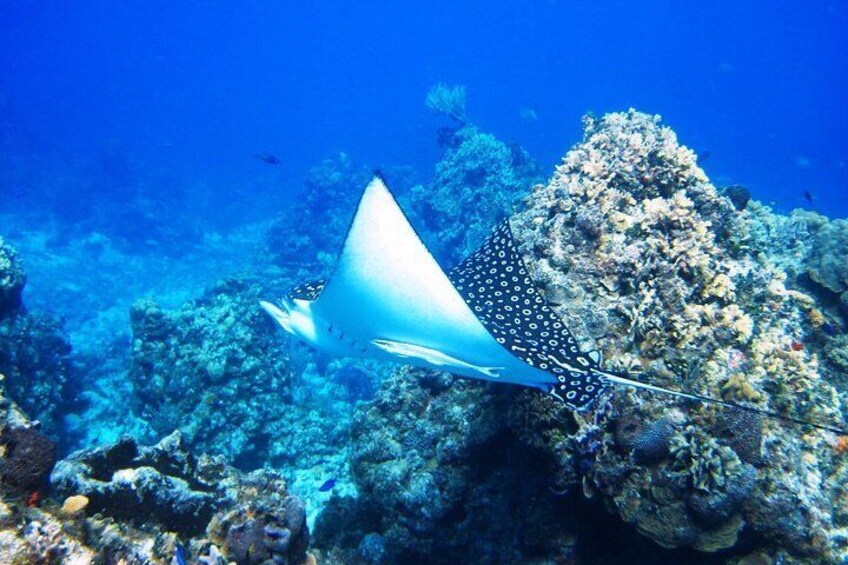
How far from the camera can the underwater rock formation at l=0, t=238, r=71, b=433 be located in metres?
8.91

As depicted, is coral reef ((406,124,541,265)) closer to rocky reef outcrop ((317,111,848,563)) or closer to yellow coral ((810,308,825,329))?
rocky reef outcrop ((317,111,848,563))

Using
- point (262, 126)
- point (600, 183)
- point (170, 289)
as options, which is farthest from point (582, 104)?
point (600, 183)

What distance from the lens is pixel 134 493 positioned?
10.9 feet

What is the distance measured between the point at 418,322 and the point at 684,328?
2.76 metres

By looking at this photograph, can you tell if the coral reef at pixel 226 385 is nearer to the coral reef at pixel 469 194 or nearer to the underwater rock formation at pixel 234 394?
the underwater rock formation at pixel 234 394

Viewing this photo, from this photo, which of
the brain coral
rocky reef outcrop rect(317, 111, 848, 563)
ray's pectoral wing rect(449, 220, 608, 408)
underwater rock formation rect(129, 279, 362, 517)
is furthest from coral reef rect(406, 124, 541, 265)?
ray's pectoral wing rect(449, 220, 608, 408)

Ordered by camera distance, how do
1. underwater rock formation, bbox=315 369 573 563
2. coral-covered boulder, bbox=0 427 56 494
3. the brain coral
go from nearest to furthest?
coral-covered boulder, bbox=0 427 56 494 < the brain coral < underwater rock formation, bbox=315 369 573 563

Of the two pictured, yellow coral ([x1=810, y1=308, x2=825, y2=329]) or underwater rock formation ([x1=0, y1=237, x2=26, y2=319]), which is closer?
yellow coral ([x1=810, y1=308, x2=825, y2=329])

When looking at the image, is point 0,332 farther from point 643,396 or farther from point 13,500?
point 643,396

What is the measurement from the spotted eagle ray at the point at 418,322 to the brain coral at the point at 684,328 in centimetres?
75

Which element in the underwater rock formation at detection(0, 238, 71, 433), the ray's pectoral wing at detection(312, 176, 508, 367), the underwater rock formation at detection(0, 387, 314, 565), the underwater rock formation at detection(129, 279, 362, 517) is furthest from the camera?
the underwater rock formation at detection(0, 238, 71, 433)

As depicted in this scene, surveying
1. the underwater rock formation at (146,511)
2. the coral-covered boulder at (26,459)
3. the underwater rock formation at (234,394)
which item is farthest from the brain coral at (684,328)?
the underwater rock formation at (234,394)

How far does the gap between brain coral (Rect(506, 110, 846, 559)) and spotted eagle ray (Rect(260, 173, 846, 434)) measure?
75 centimetres

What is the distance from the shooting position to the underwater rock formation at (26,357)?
891cm
